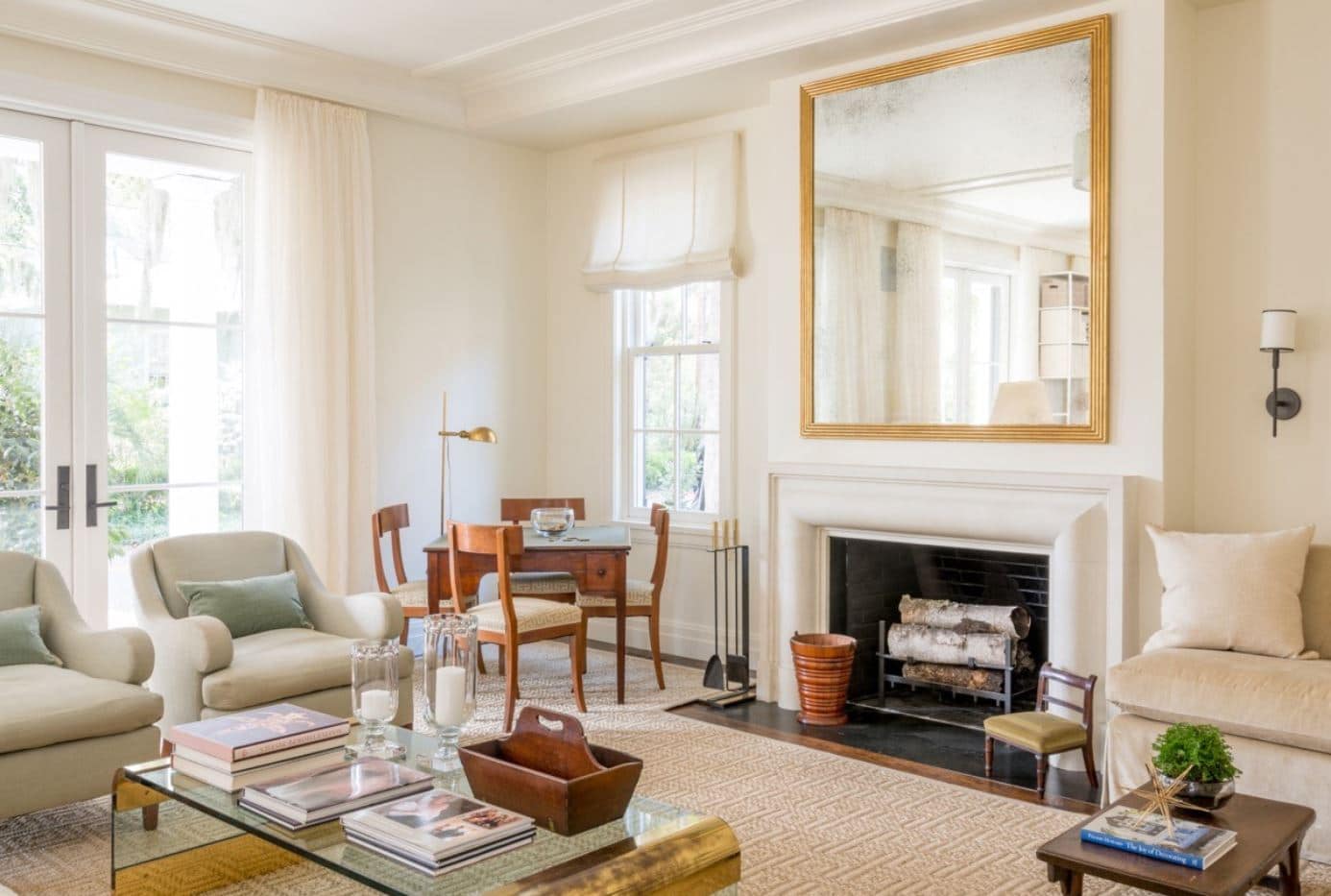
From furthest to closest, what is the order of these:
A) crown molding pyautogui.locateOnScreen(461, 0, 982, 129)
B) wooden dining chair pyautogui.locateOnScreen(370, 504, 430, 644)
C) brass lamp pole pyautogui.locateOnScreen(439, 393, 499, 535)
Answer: brass lamp pole pyautogui.locateOnScreen(439, 393, 499, 535)
wooden dining chair pyautogui.locateOnScreen(370, 504, 430, 644)
crown molding pyautogui.locateOnScreen(461, 0, 982, 129)

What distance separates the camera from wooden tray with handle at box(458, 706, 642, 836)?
2426 mm

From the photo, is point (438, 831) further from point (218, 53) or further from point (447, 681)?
point (218, 53)

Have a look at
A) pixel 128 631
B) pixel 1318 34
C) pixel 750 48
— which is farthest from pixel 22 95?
pixel 1318 34

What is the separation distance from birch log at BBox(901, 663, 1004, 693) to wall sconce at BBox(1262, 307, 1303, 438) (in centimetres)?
146

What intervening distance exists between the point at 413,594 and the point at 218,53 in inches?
100.0

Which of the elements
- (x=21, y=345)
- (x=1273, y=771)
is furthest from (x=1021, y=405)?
(x=21, y=345)

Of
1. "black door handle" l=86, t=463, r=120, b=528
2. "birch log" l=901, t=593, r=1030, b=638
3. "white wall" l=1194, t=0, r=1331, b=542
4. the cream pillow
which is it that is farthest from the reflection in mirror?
"black door handle" l=86, t=463, r=120, b=528

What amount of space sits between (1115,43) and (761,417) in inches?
91.1

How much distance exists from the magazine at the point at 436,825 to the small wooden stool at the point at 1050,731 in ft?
6.81

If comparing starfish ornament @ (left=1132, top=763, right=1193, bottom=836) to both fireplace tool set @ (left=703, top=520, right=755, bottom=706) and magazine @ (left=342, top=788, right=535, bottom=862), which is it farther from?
fireplace tool set @ (left=703, top=520, right=755, bottom=706)

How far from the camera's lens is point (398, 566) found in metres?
5.55

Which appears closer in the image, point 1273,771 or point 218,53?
point 1273,771

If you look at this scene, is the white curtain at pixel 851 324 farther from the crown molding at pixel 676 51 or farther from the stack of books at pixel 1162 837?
the stack of books at pixel 1162 837

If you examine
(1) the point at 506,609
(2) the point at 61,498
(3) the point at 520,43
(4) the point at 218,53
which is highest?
(3) the point at 520,43
